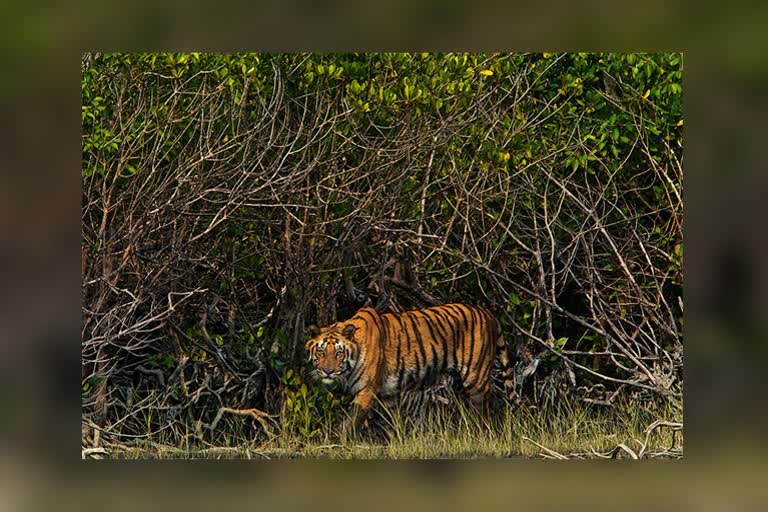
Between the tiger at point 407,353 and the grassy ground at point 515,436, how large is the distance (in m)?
0.15

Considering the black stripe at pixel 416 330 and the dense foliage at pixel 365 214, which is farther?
the black stripe at pixel 416 330

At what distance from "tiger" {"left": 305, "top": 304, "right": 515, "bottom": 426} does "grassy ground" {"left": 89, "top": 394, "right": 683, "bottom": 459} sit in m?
0.15

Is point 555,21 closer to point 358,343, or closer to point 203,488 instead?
point 358,343

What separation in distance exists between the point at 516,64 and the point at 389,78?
0.75 m

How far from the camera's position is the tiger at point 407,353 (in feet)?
37.2

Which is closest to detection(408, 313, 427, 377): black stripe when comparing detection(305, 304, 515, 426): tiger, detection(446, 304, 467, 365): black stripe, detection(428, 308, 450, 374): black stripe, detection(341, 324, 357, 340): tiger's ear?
detection(305, 304, 515, 426): tiger

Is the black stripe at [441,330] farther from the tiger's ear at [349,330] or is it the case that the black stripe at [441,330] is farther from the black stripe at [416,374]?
the tiger's ear at [349,330]

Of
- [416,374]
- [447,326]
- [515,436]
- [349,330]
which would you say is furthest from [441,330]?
[515,436]

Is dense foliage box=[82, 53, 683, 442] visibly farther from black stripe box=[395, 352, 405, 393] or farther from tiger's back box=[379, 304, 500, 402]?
black stripe box=[395, 352, 405, 393]

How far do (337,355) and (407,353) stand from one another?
1.40 feet

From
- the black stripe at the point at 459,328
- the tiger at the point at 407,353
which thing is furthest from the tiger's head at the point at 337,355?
the black stripe at the point at 459,328

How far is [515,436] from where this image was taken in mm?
11352

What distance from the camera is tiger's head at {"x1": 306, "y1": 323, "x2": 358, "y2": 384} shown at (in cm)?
1134
